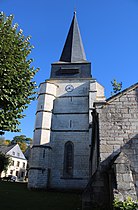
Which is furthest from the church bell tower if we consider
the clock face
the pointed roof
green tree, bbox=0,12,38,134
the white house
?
the white house

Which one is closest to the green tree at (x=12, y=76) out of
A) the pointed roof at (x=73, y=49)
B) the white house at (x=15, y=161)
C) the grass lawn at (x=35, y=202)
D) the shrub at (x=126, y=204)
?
the grass lawn at (x=35, y=202)

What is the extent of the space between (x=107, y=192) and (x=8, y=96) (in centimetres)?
442

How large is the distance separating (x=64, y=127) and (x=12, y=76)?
41.7ft

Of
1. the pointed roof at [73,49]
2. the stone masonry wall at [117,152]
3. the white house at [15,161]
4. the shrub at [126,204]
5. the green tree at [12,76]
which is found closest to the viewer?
the shrub at [126,204]

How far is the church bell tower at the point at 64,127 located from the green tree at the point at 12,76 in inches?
401

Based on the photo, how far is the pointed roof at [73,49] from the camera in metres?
22.2

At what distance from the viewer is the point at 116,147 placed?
5.37m

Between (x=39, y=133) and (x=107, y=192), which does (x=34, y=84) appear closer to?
(x=107, y=192)

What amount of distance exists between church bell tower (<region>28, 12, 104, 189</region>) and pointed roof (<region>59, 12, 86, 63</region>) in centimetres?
41

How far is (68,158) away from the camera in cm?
1727

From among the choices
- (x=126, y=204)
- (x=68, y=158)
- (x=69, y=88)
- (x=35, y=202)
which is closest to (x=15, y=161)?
(x=68, y=158)

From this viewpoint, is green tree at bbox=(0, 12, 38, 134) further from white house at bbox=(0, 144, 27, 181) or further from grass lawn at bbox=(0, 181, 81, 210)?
white house at bbox=(0, 144, 27, 181)

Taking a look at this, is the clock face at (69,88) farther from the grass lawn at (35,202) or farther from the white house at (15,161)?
the white house at (15,161)

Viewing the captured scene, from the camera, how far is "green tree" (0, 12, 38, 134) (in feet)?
19.3
